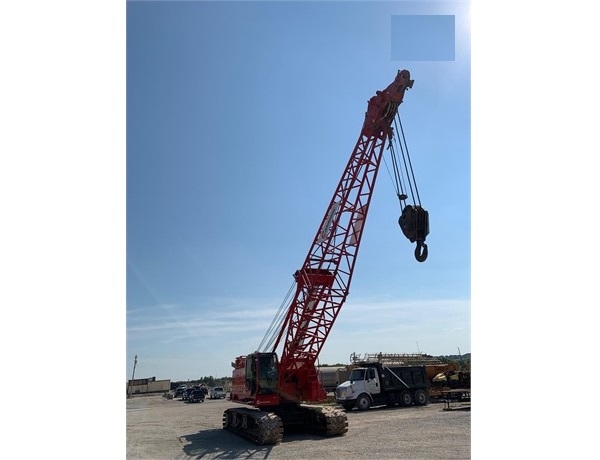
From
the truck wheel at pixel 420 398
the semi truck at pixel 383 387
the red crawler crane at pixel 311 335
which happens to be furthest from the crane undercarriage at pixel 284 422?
the truck wheel at pixel 420 398

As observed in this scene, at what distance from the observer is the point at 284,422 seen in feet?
30.3

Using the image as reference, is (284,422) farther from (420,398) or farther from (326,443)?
(420,398)

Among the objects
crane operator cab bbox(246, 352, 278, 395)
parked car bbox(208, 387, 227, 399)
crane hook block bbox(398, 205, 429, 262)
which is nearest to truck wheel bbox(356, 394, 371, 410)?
crane operator cab bbox(246, 352, 278, 395)

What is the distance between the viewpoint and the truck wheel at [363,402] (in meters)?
14.8

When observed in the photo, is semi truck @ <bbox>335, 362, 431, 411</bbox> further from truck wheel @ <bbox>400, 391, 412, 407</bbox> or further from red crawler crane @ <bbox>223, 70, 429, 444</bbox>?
red crawler crane @ <bbox>223, 70, 429, 444</bbox>

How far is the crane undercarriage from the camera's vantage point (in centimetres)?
814

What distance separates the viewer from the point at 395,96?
864cm

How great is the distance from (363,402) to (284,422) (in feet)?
20.4

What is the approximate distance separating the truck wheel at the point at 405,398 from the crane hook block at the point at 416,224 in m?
8.80

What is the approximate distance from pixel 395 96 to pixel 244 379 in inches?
221

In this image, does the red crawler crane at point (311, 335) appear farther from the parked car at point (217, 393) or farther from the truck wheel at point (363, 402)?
the parked car at point (217, 393)
